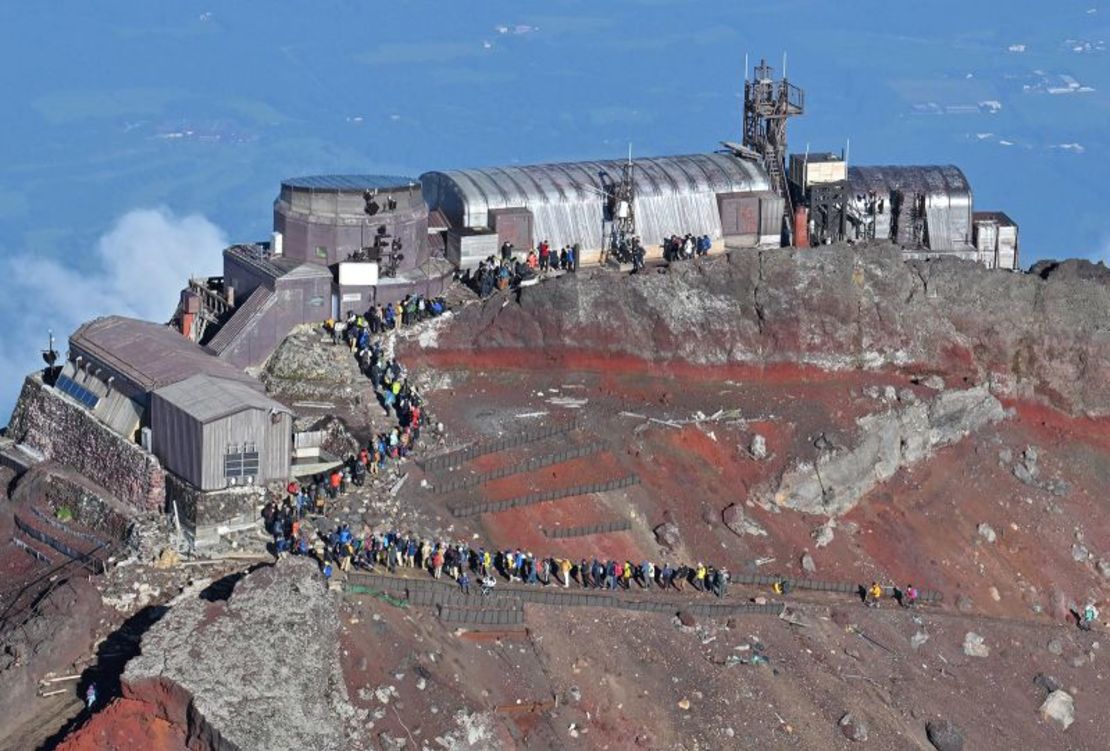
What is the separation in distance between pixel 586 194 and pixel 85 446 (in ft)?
98.8

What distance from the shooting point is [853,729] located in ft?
254

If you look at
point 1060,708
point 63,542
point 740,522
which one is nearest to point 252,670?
point 63,542

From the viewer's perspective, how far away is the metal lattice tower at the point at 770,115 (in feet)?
357

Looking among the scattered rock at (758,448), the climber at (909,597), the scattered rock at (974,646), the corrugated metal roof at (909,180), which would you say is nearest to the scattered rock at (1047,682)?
the scattered rock at (974,646)

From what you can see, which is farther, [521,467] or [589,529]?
[521,467]

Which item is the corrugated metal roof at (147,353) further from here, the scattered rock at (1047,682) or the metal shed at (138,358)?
the scattered rock at (1047,682)

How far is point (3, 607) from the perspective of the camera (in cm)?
7844

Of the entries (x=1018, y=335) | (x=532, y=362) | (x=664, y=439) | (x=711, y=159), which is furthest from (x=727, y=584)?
(x=711, y=159)

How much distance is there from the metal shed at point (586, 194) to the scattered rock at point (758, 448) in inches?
636

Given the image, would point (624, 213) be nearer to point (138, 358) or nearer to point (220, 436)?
point (138, 358)

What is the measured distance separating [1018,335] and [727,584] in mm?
24204

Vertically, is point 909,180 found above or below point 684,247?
above

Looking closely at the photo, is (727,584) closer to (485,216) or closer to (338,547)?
(338,547)

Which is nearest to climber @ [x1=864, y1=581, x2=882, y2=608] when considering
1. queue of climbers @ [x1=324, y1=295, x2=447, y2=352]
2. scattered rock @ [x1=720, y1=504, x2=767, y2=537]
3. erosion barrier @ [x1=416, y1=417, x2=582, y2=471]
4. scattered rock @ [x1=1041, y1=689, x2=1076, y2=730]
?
scattered rock @ [x1=720, y1=504, x2=767, y2=537]
